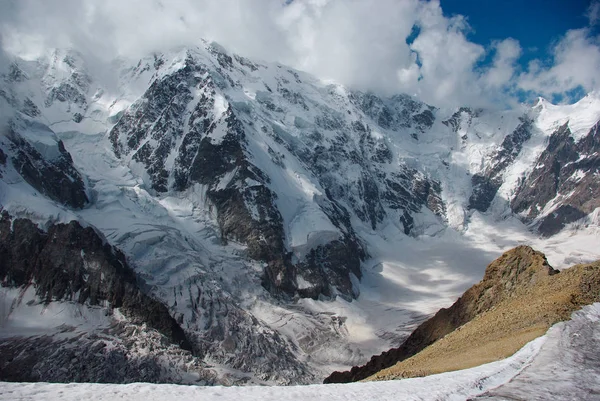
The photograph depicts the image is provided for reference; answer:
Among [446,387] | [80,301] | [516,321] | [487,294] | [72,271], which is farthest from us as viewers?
[72,271]

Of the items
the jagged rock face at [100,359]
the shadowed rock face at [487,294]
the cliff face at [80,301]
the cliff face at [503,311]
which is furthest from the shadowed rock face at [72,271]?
the shadowed rock face at [487,294]

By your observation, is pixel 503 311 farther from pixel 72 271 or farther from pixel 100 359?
pixel 72 271

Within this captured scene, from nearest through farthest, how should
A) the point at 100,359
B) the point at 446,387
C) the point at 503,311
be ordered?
the point at 446,387 → the point at 503,311 → the point at 100,359

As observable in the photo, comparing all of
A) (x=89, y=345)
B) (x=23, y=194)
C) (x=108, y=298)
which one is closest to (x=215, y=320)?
(x=108, y=298)

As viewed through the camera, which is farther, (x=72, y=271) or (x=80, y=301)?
(x=72, y=271)

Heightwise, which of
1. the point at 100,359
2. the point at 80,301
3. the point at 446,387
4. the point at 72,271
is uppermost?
the point at 72,271

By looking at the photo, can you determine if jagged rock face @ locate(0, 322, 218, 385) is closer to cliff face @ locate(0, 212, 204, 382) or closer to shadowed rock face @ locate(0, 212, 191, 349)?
cliff face @ locate(0, 212, 204, 382)

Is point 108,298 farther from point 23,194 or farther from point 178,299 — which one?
point 23,194

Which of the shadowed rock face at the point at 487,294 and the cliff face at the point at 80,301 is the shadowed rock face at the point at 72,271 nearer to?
the cliff face at the point at 80,301

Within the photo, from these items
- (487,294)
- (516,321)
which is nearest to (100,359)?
(487,294)
